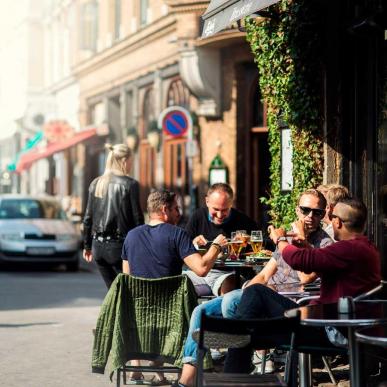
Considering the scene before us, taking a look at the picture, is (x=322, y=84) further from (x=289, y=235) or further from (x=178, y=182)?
(x=178, y=182)

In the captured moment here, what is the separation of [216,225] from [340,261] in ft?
13.0

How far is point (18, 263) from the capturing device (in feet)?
78.9

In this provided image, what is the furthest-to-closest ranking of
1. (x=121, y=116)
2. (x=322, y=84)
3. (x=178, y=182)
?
(x=121, y=116)
(x=178, y=182)
(x=322, y=84)

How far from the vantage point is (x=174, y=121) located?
68.7 feet

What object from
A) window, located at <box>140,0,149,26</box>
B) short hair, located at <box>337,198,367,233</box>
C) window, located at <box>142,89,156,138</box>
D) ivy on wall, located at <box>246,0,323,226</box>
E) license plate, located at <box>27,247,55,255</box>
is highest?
window, located at <box>140,0,149,26</box>

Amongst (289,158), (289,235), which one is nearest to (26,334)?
(289,158)

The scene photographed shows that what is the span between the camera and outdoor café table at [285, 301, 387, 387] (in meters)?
6.02

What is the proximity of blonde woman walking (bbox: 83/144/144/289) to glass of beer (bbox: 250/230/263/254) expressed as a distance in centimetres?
170

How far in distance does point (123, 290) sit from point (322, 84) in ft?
12.2

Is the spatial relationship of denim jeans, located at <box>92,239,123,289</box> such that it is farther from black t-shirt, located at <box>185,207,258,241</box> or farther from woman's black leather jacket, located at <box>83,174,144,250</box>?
black t-shirt, located at <box>185,207,258,241</box>

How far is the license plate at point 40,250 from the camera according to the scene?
21812 mm

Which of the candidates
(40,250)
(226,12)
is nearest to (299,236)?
(226,12)

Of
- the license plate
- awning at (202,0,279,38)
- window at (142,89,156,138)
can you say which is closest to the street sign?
the license plate

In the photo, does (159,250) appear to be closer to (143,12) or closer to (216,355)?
(216,355)
